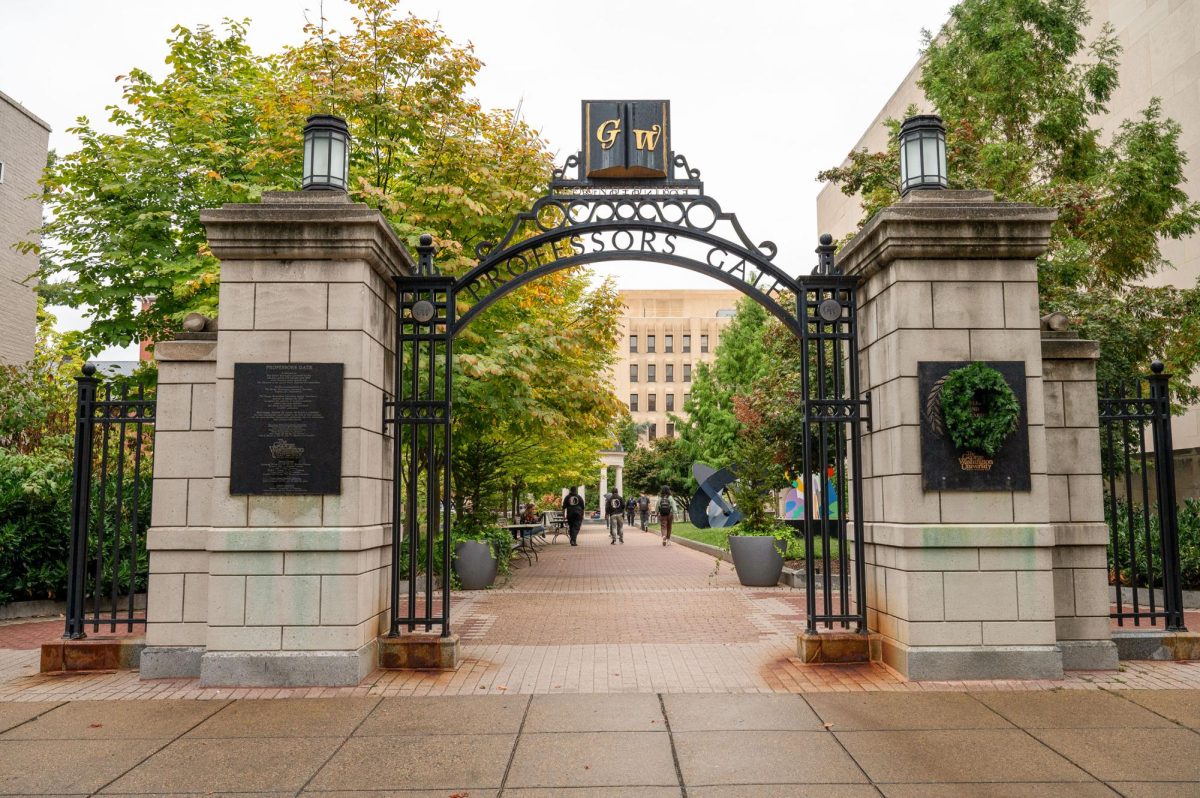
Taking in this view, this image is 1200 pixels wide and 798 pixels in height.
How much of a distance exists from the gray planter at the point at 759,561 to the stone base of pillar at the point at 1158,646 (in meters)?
7.77

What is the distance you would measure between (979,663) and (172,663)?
22.0 ft

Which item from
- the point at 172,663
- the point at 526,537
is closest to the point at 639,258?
the point at 172,663

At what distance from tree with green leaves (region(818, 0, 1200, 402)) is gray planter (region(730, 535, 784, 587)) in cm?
604

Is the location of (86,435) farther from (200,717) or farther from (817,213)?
(817,213)

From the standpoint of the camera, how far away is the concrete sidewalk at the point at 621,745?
4914 millimetres

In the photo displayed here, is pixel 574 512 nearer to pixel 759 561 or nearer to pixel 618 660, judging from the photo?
pixel 759 561

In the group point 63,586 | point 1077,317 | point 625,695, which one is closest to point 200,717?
point 625,695

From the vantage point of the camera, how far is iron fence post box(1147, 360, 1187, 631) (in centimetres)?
838

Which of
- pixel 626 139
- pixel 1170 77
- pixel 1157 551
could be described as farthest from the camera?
pixel 1170 77

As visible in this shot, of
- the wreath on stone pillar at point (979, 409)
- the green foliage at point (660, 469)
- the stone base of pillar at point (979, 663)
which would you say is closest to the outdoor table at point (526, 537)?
the stone base of pillar at point (979, 663)

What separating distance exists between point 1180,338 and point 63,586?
18.6 m

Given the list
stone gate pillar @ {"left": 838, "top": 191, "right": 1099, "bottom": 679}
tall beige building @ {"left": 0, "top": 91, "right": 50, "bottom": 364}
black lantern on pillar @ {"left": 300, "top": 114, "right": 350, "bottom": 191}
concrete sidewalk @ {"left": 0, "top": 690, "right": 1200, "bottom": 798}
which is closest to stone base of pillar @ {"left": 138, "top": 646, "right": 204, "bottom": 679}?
concrete sidewalk @ {"left": 0, "top": 690, "right": 1200, "bottom": 798}

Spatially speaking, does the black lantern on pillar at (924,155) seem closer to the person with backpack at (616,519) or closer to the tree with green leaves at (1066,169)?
the tree with green leaves at (1066,169)

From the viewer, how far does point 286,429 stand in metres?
7.62
